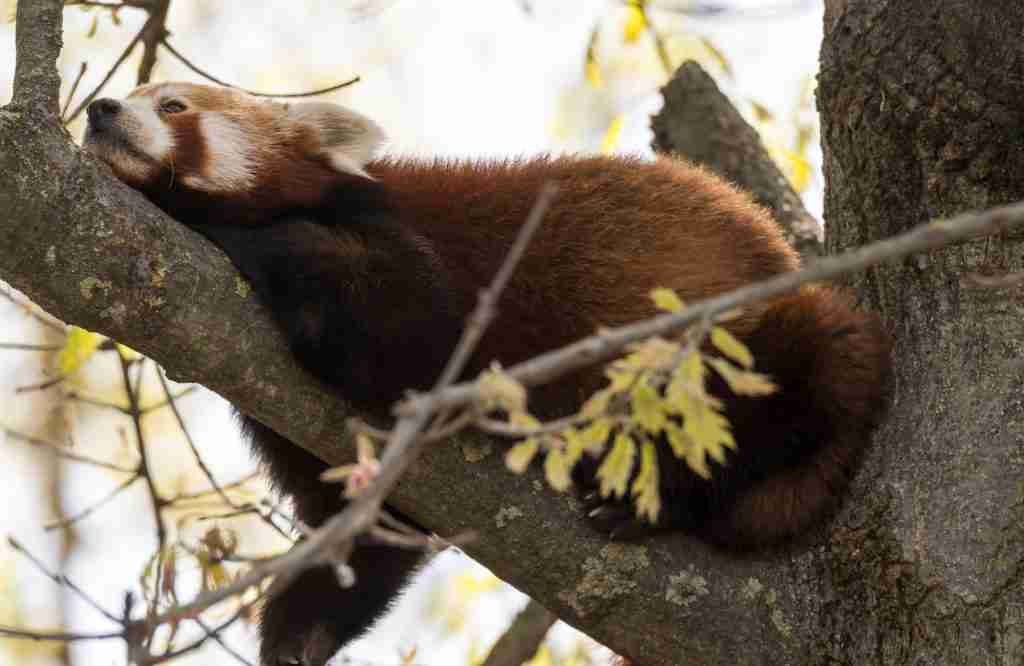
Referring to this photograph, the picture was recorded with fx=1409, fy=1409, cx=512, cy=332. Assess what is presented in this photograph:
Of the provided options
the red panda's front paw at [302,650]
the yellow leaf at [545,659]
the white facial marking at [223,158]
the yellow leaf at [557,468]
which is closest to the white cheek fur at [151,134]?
the white facial marking at [223,158]

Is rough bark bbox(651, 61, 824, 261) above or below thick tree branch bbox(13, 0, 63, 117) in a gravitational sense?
above

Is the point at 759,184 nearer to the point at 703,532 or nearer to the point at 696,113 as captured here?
the point at 696,113

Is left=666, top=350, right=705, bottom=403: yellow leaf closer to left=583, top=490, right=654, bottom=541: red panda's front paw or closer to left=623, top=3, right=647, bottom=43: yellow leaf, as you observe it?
left=583, top=490, right=654, bottom=541: red panda's front paw

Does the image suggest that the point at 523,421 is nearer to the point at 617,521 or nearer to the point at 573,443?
the point at 573,443

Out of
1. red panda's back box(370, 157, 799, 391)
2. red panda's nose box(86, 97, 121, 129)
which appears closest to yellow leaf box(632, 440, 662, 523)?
red panda's back box(370, 157, 799, 391)

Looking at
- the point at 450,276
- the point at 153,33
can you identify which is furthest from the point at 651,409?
the point at 153,33

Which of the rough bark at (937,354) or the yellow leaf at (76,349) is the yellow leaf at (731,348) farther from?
the yellow leaf at (76,349)

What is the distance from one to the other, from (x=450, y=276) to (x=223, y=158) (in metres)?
1.09

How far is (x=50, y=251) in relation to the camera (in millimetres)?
3535

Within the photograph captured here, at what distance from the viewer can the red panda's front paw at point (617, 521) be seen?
3.95 metres

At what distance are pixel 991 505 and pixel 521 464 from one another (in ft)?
5.64

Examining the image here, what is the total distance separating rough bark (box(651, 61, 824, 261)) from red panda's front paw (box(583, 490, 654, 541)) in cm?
237

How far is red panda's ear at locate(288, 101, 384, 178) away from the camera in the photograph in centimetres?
511

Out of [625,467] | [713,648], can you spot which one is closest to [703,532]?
[713,648]
